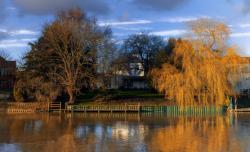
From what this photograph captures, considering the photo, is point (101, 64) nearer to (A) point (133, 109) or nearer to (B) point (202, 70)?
(A) point (133, 109)

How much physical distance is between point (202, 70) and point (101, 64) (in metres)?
13.4

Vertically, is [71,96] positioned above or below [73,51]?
below

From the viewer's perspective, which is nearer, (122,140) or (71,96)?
(122,140)

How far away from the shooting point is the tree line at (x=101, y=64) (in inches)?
1868

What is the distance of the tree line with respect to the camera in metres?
47.4

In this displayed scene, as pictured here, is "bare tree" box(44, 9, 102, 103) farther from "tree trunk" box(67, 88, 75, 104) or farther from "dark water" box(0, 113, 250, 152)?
"dark water" box(0, 113, 250, 152)

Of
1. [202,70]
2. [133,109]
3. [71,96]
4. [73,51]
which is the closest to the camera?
[202,70]

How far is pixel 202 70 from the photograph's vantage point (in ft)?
155

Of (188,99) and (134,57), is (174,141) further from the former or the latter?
(134,57)

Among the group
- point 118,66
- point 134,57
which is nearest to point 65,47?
point 118,66

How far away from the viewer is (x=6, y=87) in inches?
3364

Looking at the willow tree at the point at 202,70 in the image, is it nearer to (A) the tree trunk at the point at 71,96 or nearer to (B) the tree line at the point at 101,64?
(B) the tree line at the point at 101,64

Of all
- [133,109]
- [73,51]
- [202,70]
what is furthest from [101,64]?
[202,70]

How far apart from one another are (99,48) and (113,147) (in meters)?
34.2
